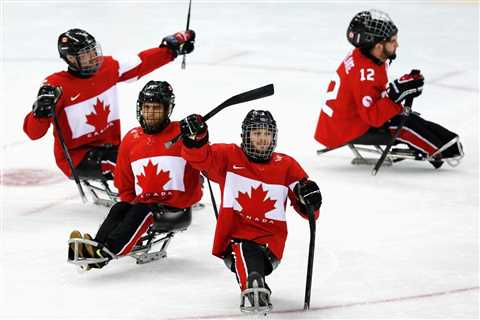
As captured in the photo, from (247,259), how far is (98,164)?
178 centimetres

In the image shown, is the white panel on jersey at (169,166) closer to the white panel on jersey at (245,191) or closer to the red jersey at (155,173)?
the red jersey at (155,173)

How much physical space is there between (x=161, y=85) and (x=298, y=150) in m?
2.27

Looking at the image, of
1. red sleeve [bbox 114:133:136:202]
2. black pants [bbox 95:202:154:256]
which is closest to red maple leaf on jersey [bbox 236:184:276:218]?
black pants [bbox 95:202:154:256]

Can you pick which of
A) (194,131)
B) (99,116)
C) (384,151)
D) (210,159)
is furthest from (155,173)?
(384,151)

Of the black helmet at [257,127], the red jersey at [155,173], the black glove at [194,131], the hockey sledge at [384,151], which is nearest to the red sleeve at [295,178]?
the black helmet at [257,127]

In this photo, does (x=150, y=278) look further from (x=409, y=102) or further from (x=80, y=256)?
(x=409, y=102)

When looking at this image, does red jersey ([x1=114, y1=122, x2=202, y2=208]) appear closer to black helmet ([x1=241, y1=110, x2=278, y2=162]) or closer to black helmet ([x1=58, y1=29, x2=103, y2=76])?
black helmet ([x1=241, y1=110, x2=278, y2=162])

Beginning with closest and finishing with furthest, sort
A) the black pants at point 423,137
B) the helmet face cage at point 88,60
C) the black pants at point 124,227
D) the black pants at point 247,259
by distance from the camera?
1. the black pants at point 247,259
2. the black pants at point 124,227
3. the helmet face cage at point 88,60
4. the black pants at point 423,137

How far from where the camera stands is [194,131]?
4520mm

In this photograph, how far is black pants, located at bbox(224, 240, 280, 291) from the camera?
4469mm

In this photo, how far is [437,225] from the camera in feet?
19.3

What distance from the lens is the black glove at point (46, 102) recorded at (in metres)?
5.78

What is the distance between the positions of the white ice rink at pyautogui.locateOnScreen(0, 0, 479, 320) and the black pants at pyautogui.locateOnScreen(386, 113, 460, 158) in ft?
0.45

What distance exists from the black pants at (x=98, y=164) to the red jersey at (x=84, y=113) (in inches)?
1.4
